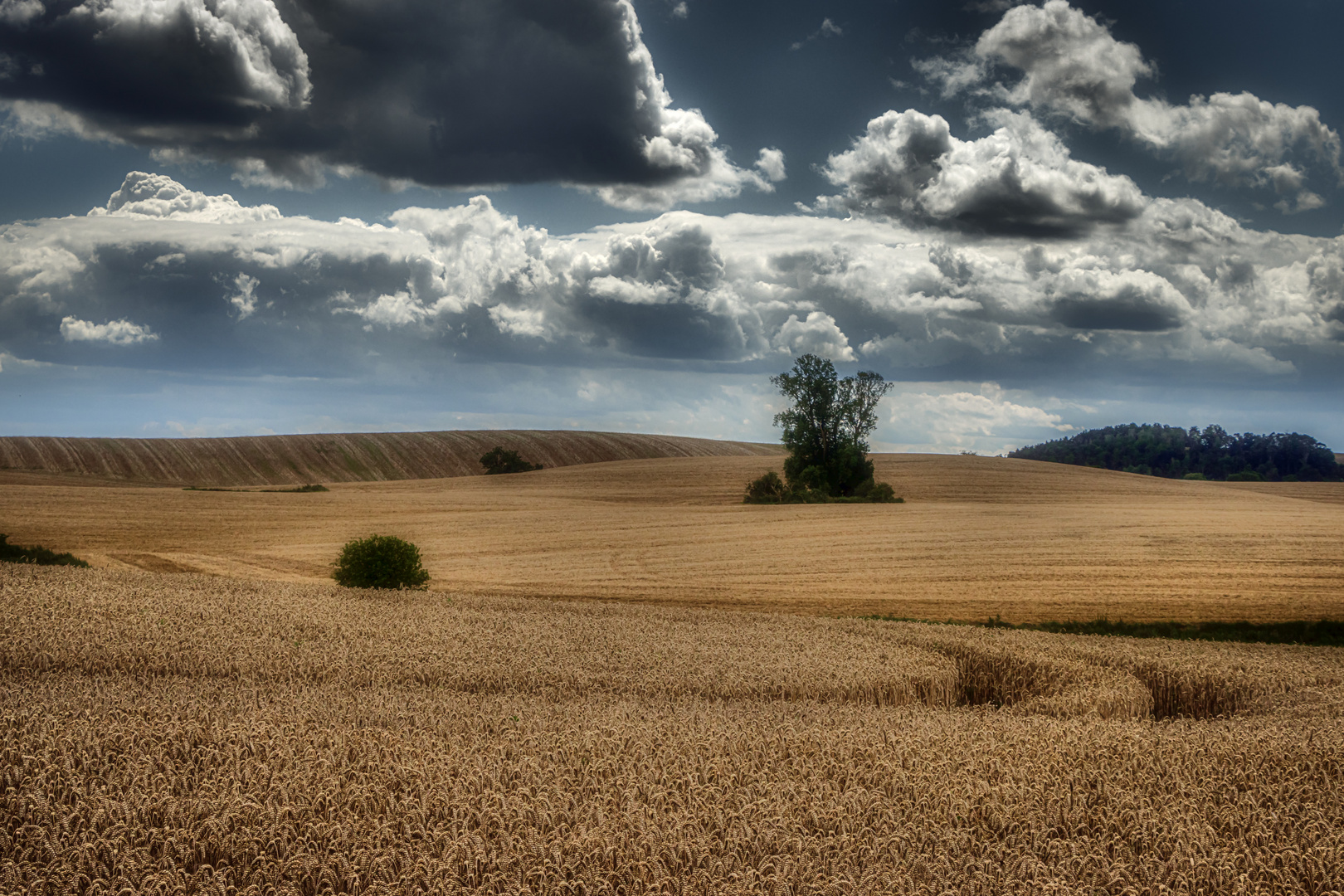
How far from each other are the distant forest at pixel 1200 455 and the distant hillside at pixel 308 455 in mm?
39382

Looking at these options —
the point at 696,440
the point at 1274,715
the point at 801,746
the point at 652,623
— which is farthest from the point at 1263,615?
the point at 696,440

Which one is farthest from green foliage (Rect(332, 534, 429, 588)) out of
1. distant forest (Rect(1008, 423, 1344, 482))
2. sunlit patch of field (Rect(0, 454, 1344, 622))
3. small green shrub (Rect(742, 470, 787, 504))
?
distant forest (Rect(1008, 423, 1344, 482))

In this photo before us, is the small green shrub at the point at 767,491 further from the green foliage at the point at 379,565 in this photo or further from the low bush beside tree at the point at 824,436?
the green foliage at the point at 379,565

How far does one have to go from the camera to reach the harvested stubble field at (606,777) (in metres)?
3.83

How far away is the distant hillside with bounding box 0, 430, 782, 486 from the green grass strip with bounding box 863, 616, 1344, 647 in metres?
60.8

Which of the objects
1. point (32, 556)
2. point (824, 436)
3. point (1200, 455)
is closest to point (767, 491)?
point (824, 436)

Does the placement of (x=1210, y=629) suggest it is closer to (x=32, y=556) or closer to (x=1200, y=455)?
(x=32, y=556)

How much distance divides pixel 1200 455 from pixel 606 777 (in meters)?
96.2

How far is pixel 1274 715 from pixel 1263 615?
1691cm

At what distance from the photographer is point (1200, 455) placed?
84.8 metres

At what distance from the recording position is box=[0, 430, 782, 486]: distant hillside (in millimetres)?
69562

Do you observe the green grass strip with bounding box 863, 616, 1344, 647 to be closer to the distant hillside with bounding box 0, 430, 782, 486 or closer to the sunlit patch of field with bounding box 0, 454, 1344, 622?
the sunlit patch of field with bounding box 0, 454, 1344, 622

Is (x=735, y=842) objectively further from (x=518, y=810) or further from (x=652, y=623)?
(x=652, y=623)

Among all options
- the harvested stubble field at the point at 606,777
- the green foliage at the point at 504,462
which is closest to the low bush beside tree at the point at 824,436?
the green foliage at the point at 504,462
